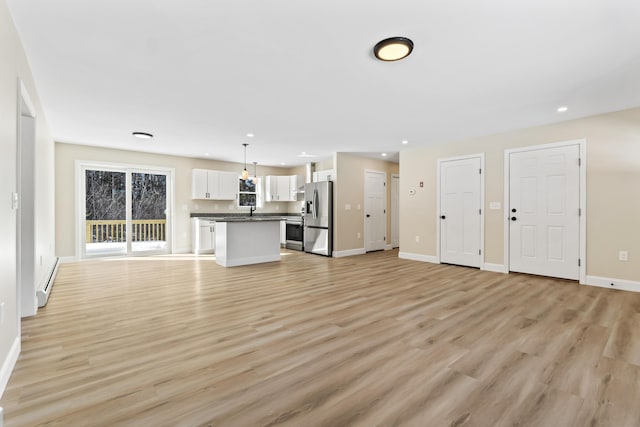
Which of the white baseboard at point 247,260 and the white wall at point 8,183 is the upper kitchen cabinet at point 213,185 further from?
the white wall at point 8,183

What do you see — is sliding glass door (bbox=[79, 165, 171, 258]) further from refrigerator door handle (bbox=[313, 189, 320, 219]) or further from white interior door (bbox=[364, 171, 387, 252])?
white interior door (bbox=[364, 171, 387, 252])

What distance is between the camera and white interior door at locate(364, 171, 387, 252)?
298 inches

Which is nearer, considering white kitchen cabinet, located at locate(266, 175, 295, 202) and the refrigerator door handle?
the refrigerator door handle

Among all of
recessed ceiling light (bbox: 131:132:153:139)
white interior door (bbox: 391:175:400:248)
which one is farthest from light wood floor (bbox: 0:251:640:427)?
white interior door (bbox: 391:175:400:248)

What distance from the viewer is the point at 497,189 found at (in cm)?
511

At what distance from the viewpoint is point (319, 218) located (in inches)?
281

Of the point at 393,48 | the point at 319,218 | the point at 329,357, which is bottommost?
the point at 329,357

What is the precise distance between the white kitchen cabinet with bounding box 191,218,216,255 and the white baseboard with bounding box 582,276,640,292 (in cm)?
710

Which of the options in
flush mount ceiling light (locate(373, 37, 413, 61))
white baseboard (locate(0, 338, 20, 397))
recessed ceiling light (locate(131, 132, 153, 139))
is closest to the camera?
white baseboard (locate(0, 338, 20, 397))

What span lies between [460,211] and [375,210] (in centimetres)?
245

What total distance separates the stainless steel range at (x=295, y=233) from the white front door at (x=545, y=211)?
465 centimetres

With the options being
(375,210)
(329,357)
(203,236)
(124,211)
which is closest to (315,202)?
(375,210)

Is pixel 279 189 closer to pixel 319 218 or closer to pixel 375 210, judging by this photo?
pixel 319 218

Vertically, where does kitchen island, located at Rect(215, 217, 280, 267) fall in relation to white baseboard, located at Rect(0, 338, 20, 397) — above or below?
above
